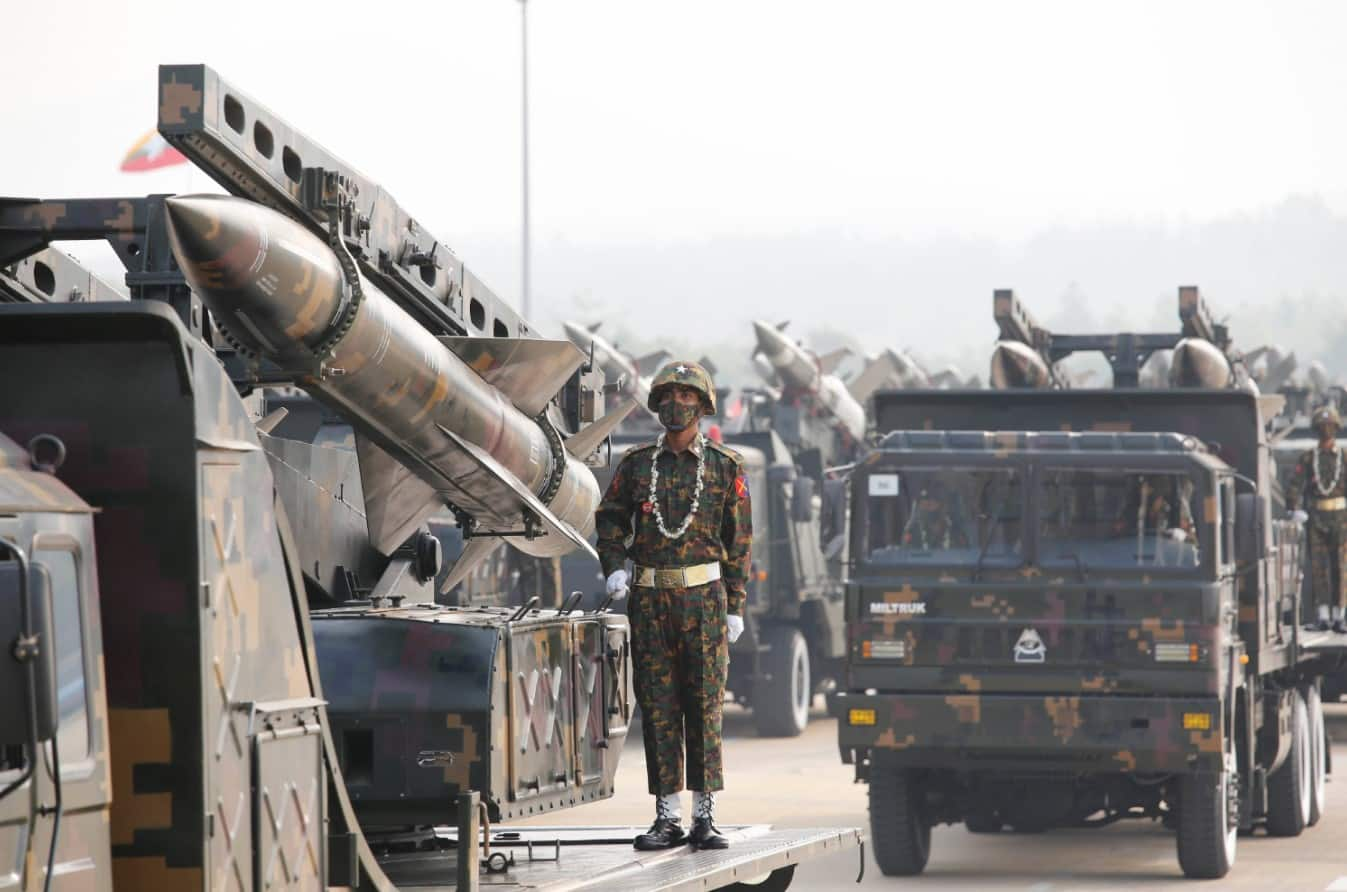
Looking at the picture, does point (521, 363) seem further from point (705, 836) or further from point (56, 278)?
point (705, 836)

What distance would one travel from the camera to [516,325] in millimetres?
9445

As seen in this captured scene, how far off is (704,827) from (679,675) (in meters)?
0.50

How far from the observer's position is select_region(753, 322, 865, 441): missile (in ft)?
89.9

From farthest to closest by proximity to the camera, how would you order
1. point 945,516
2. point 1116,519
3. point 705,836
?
point 945,516
point 1116,519
point 705,836

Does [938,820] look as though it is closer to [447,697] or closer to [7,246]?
[447,697]

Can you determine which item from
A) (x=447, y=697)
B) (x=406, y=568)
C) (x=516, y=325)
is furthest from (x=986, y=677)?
(x=447, y=697)

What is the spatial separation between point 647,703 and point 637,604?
0.32m

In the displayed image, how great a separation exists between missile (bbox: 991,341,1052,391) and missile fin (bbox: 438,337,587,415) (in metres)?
9.16

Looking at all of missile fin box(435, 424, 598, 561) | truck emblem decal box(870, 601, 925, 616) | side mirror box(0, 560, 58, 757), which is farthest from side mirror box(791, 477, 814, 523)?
side mirror box(0, 560, 58, 757)

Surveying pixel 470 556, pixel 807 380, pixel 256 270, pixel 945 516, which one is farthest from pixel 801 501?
pixel 256 270

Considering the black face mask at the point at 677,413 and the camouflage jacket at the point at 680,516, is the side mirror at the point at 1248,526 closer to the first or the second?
the camouflage jacket at the point at 680,516

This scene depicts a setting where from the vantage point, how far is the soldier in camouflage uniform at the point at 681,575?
25.4 feet

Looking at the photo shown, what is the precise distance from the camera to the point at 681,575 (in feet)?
25.4

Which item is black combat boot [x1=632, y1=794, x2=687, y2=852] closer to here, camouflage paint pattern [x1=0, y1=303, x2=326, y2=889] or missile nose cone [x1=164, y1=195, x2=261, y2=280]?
missile nose cone [x1=164, y1=195, x2=261, y2=280]
